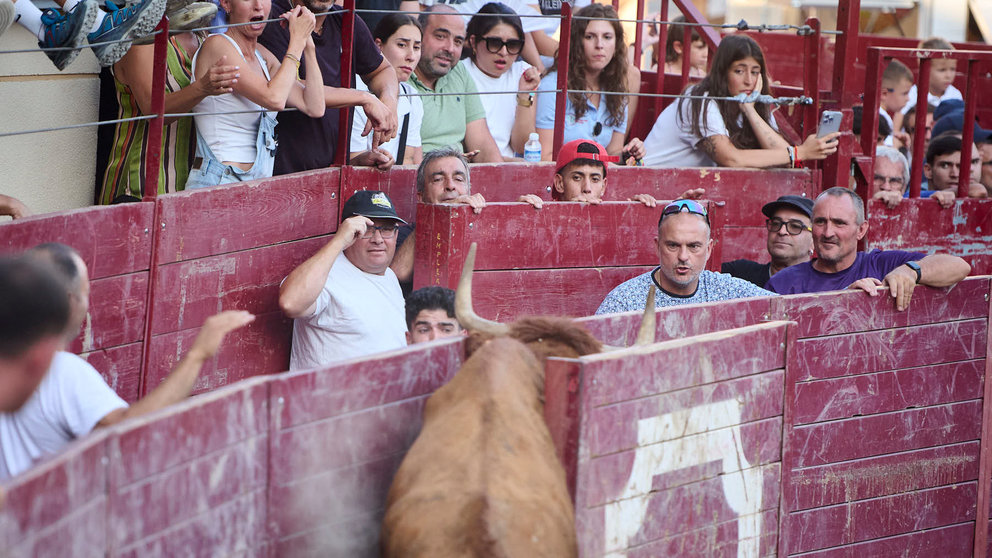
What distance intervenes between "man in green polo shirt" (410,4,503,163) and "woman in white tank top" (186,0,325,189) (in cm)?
129

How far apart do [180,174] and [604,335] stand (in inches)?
79.7

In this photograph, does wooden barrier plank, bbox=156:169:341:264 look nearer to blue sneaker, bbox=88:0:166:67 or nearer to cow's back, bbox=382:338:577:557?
blue sneaker, bbox=88:0:166:67

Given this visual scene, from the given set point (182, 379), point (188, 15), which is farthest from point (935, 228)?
point (182, 379)

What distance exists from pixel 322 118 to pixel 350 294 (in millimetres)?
973

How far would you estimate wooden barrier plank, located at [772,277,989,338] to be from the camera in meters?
4.68

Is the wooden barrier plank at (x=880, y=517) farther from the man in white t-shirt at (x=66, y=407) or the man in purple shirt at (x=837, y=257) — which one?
the man in white t-shirt at (x=66, y=407)

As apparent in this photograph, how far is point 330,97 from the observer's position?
5387mm

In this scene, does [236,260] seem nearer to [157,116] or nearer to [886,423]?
[157,116]

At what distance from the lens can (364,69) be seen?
230 inches

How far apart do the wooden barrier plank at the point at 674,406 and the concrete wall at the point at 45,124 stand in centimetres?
321

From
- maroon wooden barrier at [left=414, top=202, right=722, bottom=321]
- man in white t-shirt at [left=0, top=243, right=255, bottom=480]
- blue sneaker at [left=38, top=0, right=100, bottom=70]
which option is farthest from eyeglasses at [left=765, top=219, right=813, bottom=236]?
man in white t-shirt at [left=0, top=243, right=255, bottom=480]

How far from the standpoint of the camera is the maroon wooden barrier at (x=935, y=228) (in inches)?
296

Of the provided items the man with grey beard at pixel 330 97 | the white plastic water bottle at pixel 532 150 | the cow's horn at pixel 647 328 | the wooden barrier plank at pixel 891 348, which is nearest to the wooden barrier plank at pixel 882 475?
the wooden barrier plank at pixel 891 348

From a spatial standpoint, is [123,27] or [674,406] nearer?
A: [674,406]
